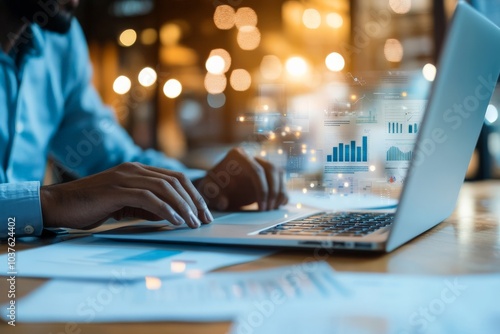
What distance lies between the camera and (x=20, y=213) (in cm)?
76

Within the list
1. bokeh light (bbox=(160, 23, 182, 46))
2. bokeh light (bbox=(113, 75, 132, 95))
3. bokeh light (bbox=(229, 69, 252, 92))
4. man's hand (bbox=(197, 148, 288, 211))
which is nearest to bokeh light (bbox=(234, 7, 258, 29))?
bokeh light (bbox=(229, 69, 252, 92))

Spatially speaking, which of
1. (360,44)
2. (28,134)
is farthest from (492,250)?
(360,44)

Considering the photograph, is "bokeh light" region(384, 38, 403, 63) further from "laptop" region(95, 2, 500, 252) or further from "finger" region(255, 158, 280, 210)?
"laptop" region(95, 2, 500, 252)

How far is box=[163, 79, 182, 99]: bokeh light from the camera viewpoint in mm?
4230

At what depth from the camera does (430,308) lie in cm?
37

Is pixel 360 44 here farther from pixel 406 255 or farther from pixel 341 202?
pixel 406 255

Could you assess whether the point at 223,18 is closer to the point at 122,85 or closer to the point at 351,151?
the point at 122,85

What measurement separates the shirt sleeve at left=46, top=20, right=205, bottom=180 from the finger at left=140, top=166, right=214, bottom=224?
80 centimetres

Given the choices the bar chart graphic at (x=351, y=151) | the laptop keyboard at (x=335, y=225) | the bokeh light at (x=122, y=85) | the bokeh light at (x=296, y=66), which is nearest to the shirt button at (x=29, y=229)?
the laptop keyboard at (x=335, y=225)

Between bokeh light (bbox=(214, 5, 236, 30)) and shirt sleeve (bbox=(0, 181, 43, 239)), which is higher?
bokeh light (bbox=(214, 5, 236, 30))

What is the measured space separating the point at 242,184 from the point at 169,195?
14.5 inches

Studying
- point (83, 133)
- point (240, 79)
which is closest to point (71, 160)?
point (83, 133)

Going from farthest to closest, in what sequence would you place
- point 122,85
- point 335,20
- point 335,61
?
1. point 122,85
2. point 335,20
3. point 335,61

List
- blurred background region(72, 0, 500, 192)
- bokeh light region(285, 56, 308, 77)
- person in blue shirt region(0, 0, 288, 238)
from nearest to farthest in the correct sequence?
person in blue shirt region(0, 0, 288, 238) → blurred background region(72, 0, 500, 192) → bokeh light region(285, 56, 308, 77)
